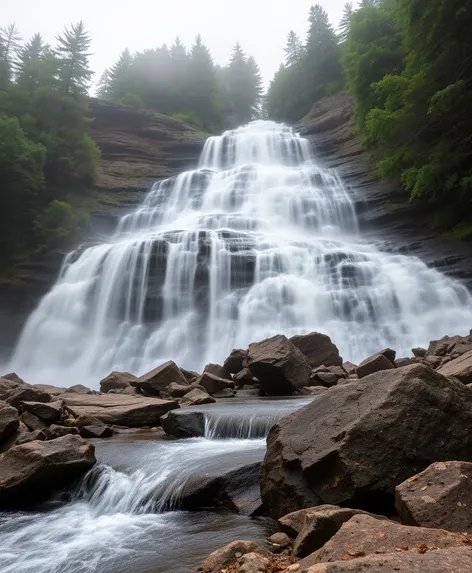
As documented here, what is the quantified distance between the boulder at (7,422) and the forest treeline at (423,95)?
13.6 m

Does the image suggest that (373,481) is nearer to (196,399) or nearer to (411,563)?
(411,563)

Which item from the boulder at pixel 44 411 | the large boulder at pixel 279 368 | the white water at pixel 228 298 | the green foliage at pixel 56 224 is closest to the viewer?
the boulder at pixel 44 411

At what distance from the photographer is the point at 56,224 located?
2522cm

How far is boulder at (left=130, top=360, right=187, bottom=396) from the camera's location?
37.1 ft

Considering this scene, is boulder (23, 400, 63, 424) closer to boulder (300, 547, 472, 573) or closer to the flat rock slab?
the flat rock slab

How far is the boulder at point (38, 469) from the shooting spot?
5.24 meters

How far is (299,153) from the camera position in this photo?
33.9 metres

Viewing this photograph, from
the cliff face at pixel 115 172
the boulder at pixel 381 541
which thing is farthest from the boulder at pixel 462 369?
the cliff face at pixel 115 172

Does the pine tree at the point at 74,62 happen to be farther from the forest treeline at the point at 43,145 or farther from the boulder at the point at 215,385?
the boulder at the point at 215,385

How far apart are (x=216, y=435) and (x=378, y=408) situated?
4022 millimetres

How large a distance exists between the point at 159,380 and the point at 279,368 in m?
2.74

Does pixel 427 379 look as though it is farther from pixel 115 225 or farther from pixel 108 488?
pixel 115 225

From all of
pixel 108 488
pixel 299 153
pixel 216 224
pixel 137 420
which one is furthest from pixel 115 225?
pixel 108 488

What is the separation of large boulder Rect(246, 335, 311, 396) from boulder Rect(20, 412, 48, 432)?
15.2 ft
